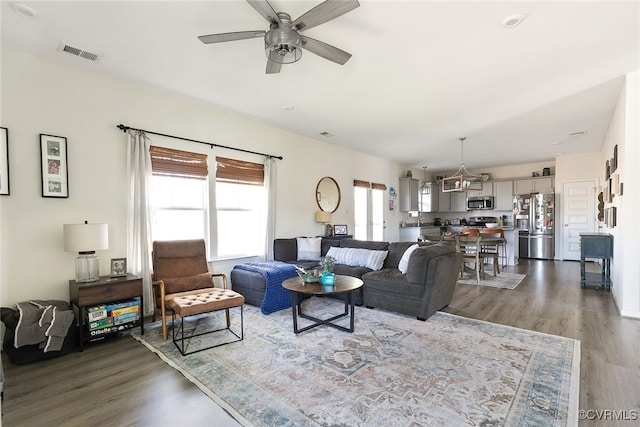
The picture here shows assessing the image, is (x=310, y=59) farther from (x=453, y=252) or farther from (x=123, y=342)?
(x=123, y=342)

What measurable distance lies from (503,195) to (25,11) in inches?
407

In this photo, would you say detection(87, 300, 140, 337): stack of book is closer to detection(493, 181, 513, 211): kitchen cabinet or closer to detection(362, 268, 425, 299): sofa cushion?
detection(362, 268, 425, 299): sofa cushion

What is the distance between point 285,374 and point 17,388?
1.92 meters

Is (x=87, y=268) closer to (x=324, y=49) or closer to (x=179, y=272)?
(x=179, y=272)

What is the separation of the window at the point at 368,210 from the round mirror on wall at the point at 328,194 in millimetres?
719

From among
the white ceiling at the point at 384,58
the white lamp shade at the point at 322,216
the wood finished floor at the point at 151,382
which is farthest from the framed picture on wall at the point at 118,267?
the white lamp shade at the point at 322,216

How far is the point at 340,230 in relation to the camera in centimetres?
648

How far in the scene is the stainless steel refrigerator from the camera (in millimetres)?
8023

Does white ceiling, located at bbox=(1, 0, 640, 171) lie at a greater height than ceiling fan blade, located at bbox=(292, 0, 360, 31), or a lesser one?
greater

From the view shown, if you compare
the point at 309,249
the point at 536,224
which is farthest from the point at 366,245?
the point at 536,224

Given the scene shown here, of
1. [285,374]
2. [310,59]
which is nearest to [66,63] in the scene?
[310,59]

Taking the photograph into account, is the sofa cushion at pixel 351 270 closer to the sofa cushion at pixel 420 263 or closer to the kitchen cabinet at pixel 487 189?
the sofa cushion at pixel 420 263

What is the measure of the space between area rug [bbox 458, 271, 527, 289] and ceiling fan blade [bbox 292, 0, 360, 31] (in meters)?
Result: 4.80

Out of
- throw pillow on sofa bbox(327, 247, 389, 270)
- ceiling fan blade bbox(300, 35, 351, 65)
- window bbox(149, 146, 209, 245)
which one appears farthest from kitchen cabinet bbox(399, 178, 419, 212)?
ceiling fan blade bbox(300, 35, 351, 65)
